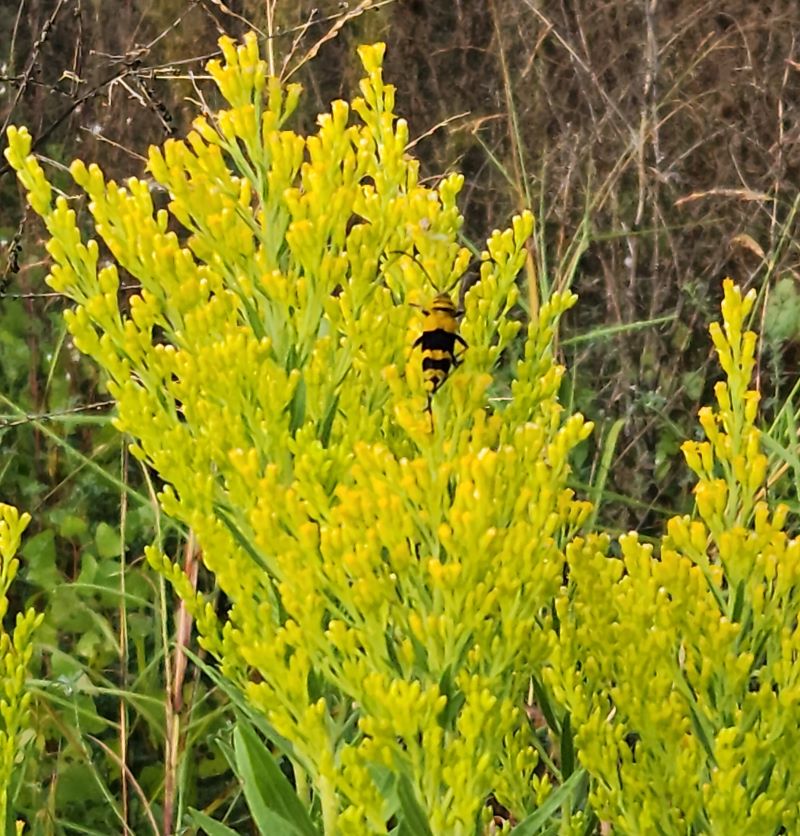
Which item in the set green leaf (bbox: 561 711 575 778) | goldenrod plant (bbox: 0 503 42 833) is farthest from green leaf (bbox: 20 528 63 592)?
green leaf (bbox: 561 711 575 778)

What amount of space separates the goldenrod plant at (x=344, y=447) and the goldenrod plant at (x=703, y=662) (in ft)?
0.23

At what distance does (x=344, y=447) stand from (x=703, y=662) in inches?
16.0

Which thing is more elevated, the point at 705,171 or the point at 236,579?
the point at 236,579

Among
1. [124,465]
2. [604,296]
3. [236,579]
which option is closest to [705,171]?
[604,296]

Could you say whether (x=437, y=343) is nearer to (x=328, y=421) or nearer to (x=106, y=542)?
(x=328, y=421)

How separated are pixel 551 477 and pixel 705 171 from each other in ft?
10.2

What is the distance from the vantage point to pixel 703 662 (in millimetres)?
1075

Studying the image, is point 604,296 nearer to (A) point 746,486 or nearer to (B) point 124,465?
(B) point 124,465

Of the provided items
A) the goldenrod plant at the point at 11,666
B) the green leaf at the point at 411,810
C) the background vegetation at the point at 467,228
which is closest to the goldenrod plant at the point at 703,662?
the green leaf at the point at 411,810

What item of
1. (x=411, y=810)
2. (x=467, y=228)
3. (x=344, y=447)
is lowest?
(x=467, y=228)

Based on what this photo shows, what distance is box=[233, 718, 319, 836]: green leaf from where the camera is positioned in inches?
43.9

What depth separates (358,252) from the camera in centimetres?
111

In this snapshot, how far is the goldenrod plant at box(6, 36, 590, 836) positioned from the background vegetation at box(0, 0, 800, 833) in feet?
1.85

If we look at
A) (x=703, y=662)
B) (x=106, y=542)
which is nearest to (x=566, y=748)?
(x=703, y=662)
